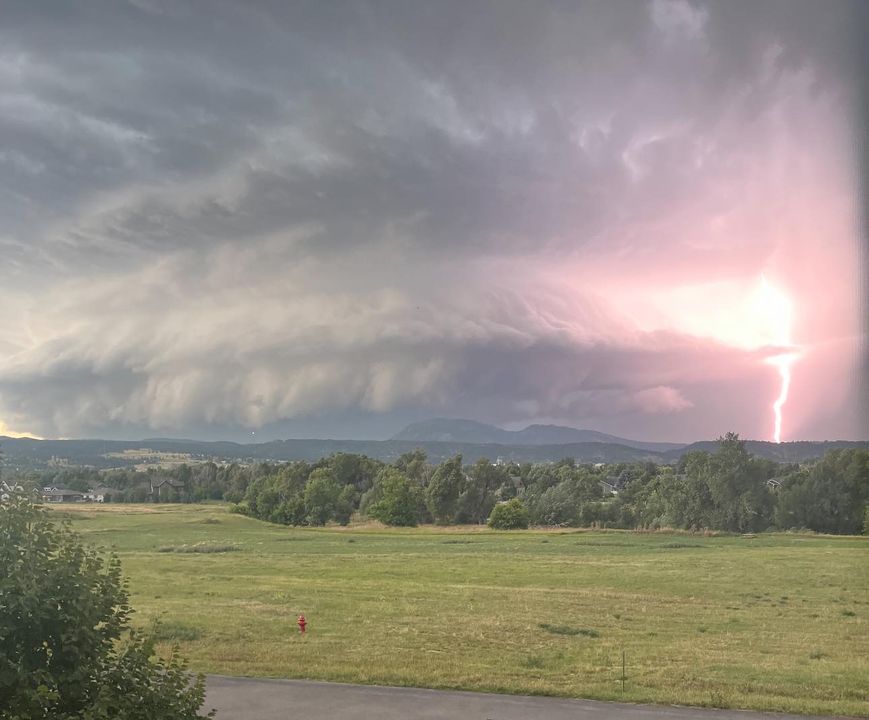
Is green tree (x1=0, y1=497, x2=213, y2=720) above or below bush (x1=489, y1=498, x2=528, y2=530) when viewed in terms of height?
above

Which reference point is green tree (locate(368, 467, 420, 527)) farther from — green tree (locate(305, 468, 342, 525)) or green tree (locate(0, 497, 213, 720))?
green tree (locate(0, 497, 213, 720))

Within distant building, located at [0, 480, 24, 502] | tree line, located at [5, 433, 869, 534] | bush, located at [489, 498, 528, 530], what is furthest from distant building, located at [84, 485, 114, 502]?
distant building, located at [0, 480, 24, 502]

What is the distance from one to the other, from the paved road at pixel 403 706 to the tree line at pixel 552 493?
52505mm

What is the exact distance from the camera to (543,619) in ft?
88.9

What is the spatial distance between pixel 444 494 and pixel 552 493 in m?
18.5

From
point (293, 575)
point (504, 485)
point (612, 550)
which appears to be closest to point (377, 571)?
point (293, 575)

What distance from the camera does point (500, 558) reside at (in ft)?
177

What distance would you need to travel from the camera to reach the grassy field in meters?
18.0

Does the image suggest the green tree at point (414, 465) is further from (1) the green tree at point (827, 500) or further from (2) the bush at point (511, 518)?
(1) the green tree at point (827, 500)

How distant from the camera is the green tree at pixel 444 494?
4700 inches

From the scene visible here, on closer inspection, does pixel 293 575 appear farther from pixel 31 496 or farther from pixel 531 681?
pixel 31 496

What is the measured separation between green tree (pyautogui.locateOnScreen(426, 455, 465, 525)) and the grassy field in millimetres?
61880

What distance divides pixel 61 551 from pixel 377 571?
39.2 m

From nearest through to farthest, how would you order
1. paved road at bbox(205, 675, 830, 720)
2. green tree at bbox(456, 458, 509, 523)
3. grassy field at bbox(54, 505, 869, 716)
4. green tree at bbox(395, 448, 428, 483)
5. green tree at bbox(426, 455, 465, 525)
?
1. paved road at bbox(205, 675, 830, 720)
2. grassy field at bbox(54, 505, 869, 716)
3. green tree at bbox(426, 455, 465, 525)
4. green tree at bbox(456, 458, 509, 523)
5. green tree at bbox(395, 448, 428, 483)
